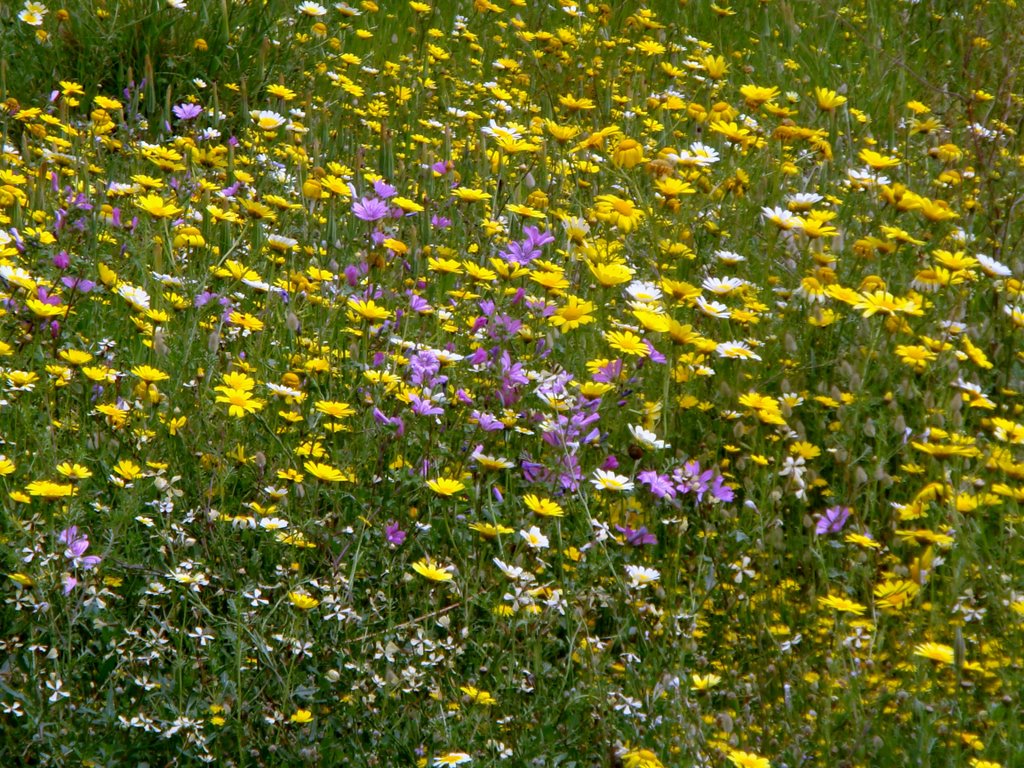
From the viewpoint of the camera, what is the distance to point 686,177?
2.78m

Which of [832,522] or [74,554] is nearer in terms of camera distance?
[74,554]

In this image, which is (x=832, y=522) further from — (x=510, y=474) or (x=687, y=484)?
(x=510, y=474)

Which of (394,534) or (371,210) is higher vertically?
(371,210)

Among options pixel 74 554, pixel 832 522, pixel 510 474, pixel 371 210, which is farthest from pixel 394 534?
pixel 371 210

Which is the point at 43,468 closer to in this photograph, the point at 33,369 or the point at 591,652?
the point at 33,369

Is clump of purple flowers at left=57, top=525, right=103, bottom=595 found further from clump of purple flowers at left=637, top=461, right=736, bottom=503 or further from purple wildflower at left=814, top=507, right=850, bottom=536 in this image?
purple wildflower at left=814, top=507, right=850, bottom=536

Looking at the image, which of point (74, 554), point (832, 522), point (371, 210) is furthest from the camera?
point (371, 210)

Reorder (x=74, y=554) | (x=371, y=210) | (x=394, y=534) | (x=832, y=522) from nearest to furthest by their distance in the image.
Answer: (x=74, y=554) → (x=394, y=534) → (x=832, y=522) → (x=371, y=210)

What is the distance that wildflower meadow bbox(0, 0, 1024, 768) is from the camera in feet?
4.99

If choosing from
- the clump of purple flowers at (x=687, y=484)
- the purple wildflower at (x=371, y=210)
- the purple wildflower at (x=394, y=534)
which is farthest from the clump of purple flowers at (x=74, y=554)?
the purple wildflower at (x=371, y=210)

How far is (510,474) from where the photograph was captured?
193 centimetres

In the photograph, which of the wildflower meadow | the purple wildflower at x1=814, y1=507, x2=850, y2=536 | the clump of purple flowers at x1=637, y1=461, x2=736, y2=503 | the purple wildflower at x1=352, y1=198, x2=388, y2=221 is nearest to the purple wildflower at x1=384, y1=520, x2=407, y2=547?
the wildflower meadow

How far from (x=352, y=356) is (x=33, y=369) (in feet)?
1.79

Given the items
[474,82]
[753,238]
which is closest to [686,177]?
[753,238]
